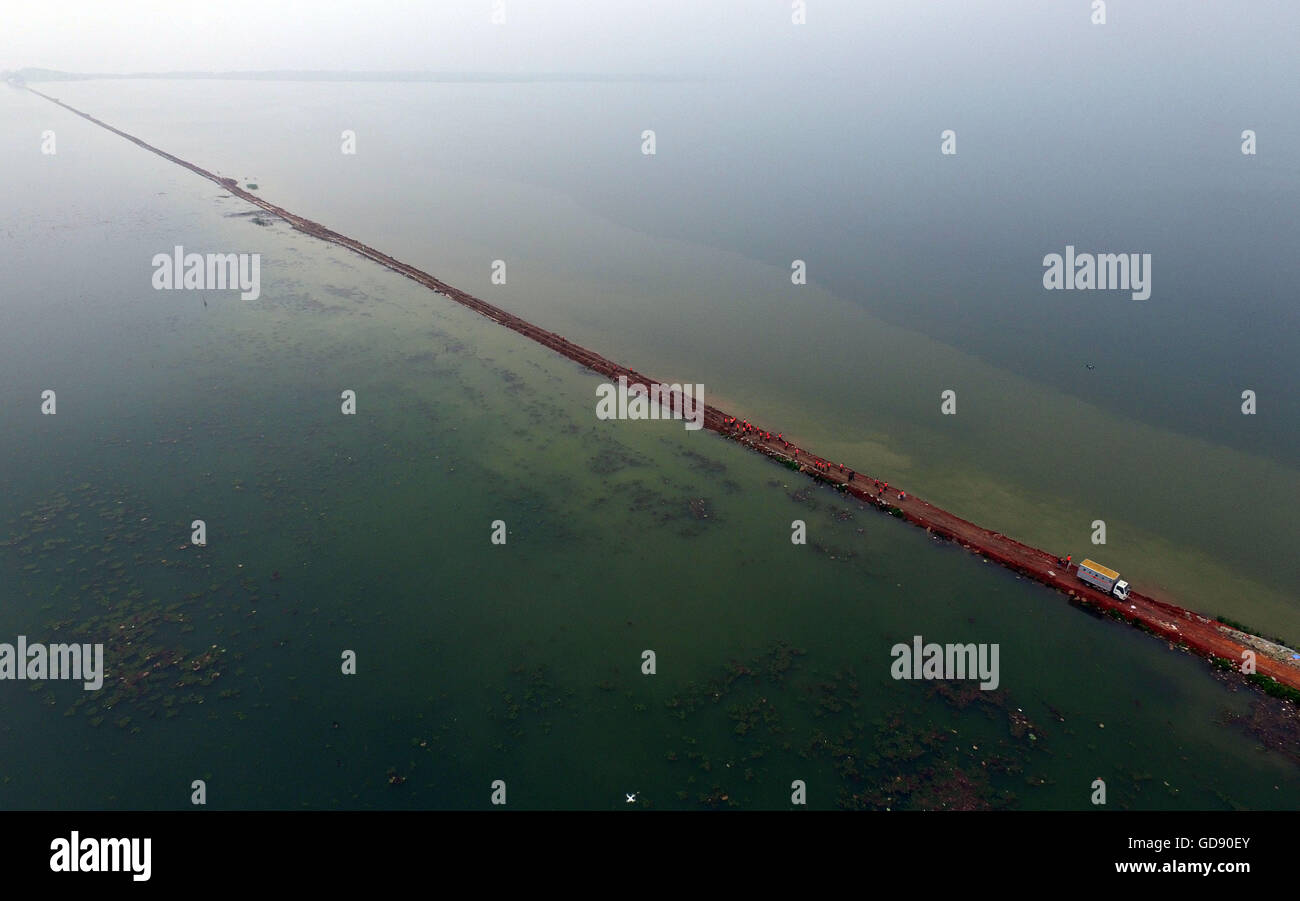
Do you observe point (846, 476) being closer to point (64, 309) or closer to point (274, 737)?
point (274, 737)
